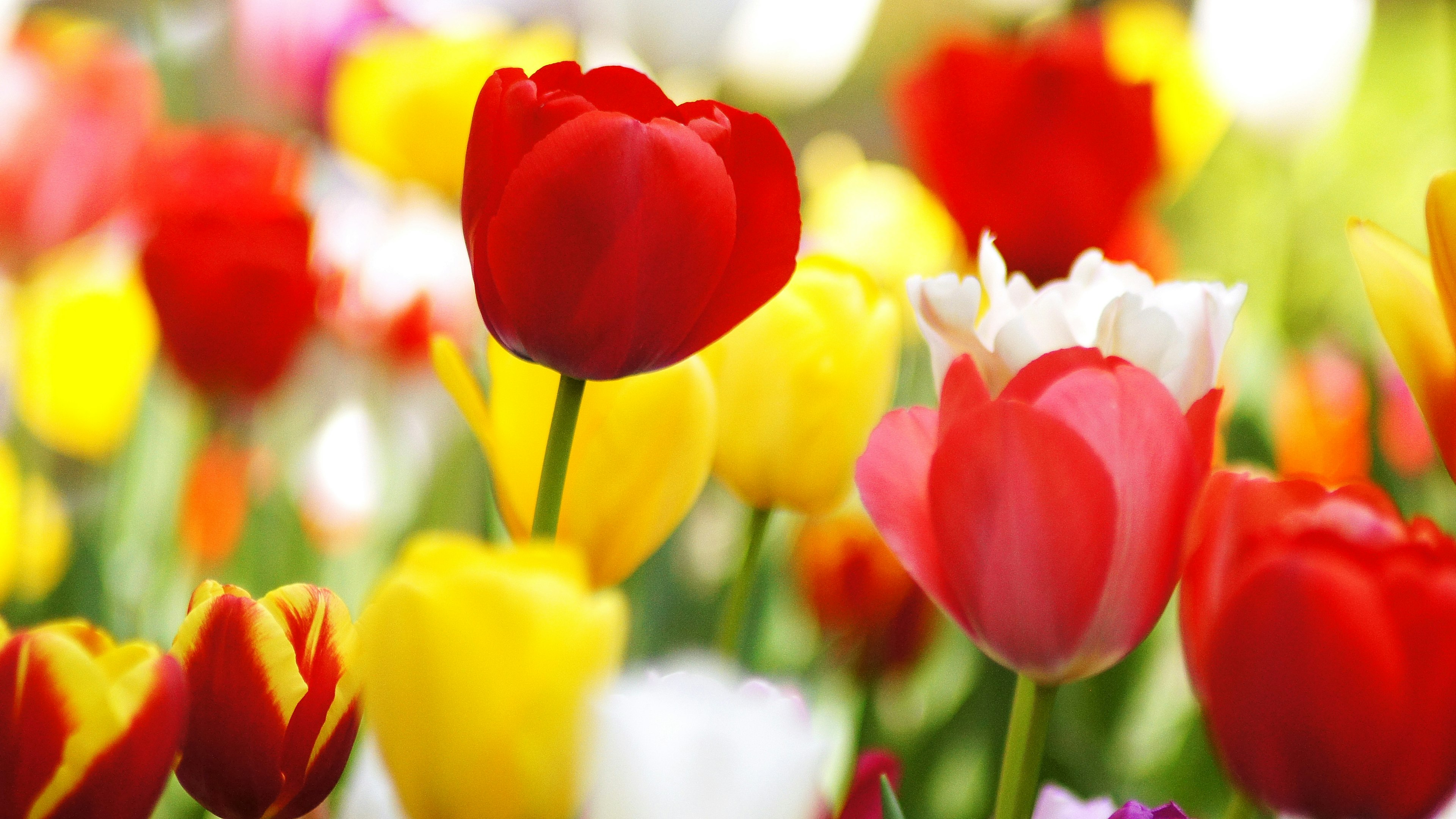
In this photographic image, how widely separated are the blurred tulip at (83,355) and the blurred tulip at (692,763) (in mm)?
495

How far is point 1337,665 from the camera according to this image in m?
0.18

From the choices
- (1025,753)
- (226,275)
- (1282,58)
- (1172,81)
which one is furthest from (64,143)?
(1282,58)

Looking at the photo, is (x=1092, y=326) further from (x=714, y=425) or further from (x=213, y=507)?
(x=213, y=507)

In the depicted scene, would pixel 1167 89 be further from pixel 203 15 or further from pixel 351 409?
pixel 203 15

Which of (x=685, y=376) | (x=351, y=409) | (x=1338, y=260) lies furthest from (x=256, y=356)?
(x=1338, y=260)

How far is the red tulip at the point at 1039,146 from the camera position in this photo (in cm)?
54

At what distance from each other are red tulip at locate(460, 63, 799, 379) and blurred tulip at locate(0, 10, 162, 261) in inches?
15.2

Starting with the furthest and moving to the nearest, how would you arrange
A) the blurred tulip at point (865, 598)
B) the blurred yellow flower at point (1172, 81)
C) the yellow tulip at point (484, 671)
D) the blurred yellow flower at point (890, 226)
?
1. the blurred yellow flower at point (890, 226)
2. the blurred yellow flower at point (1172, 81)
3. the blurred tulip at point (865, 598)
4. the yellow tulip at point (484, 671)

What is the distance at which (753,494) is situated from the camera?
33cm

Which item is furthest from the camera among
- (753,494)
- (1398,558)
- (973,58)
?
(973,58)

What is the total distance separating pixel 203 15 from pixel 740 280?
91cm

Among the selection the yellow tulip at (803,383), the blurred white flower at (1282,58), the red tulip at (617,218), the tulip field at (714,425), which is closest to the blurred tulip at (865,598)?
the tulip field at (714,425)

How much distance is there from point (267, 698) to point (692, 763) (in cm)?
8

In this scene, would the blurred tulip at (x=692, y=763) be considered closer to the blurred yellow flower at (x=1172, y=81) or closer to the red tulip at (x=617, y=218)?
the red tulip at (x=617, y=218)
